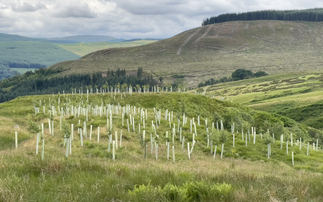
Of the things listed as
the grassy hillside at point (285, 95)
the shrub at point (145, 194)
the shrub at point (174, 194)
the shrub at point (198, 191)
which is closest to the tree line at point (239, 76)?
the grassy hillside at point (285, 95)

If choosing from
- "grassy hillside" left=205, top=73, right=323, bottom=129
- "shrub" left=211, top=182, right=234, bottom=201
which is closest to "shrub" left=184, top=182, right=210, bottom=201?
"shrub" left=211, top=182, right=234, bottom=201

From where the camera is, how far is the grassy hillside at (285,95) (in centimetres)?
8678

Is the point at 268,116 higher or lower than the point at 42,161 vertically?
lower

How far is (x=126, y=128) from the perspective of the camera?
37.2m

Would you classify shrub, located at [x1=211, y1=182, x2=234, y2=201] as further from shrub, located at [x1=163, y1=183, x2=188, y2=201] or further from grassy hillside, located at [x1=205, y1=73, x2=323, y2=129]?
grassy hillside, located at [x1=205, y1=73, x2=323, y2=129]

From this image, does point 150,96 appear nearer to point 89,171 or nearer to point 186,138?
point 186,138

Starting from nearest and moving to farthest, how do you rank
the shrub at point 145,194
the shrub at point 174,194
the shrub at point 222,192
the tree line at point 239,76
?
1. the shrub at point 145,194
2. the shrub at point 174,194
3. the shrub at point 222,192
4. the tree line at point 239,76

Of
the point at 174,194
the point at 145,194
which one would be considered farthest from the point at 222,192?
the point at 145,194

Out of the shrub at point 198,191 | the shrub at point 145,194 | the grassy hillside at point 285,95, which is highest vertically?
the shrub at point 145,194

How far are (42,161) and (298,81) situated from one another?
526 feet

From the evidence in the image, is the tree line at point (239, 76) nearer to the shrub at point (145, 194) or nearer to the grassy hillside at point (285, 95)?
the grassy hillside at point (285, 95)

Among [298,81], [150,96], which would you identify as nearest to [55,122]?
[150,96]

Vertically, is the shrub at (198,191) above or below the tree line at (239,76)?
above

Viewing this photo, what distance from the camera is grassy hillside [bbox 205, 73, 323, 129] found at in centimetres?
8678
